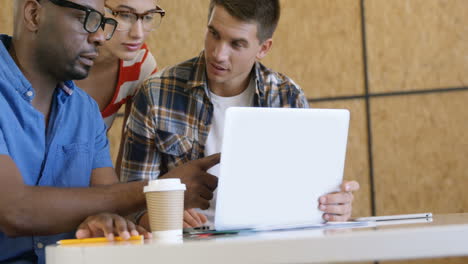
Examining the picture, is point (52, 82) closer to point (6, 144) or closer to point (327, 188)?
point (6, 144)

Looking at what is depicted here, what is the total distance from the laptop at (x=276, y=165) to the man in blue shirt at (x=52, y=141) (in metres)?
0.19

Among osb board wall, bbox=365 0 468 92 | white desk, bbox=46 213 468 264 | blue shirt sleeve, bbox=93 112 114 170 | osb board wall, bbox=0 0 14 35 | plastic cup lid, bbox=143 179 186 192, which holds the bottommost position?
white desk, bbox=46 213 468 264

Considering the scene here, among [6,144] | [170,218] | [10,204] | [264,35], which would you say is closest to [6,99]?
[6,144]

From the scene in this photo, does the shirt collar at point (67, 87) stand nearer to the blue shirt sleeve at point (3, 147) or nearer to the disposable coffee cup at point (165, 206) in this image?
the blue shirt sleeve at point (3, 147)

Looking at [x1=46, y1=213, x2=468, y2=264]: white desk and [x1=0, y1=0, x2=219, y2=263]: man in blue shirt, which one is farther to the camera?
[x1=0, y1=0, x2=219, y2=263]: man in blue shirt

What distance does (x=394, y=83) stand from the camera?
2.82 meters

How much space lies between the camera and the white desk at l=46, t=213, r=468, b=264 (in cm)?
72

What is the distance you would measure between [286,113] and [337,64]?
72.0 inches

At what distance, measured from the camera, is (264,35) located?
2150 millimetres

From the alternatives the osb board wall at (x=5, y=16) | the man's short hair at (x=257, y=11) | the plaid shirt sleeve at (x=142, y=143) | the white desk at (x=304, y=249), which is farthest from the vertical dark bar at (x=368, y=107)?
the white desk at (x=304, y=249)

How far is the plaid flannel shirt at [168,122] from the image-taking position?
79.8 inches

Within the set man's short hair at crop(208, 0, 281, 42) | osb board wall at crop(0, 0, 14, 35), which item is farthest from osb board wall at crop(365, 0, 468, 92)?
osb board wall at crop(0, 0, 14, 35)

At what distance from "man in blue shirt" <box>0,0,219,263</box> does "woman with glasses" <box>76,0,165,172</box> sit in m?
0.45

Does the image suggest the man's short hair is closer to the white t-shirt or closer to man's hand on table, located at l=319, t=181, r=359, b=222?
the white t-shirt
